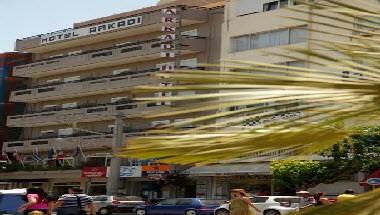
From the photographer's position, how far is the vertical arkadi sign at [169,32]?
49.4m

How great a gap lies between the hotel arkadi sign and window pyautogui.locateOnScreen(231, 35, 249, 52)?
416 inches

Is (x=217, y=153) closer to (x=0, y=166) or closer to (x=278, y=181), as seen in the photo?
(x=278, y=181)

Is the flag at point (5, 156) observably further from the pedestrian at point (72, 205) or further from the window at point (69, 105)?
the pedestrian at point (72, 205)

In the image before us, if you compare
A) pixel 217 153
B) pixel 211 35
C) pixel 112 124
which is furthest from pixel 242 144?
pixel 112 124

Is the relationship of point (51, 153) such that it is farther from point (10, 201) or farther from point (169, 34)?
point (10, 201)

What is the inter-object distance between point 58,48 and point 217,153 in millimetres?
61663

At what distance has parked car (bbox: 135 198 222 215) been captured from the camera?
34.4 m

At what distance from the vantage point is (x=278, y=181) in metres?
Result: 36.2

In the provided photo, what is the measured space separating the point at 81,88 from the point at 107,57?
329cm

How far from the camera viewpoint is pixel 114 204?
39.5 meters

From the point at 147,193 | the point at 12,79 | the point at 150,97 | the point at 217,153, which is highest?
the point at 12,79

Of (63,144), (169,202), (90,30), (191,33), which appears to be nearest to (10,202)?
(169,202)

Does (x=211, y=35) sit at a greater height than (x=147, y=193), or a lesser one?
greater

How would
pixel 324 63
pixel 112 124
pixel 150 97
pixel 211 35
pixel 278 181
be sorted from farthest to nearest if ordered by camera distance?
pixel 112 124, pixel 211 35, pixel 278 181, pixel 324 63, pixel 150 97
